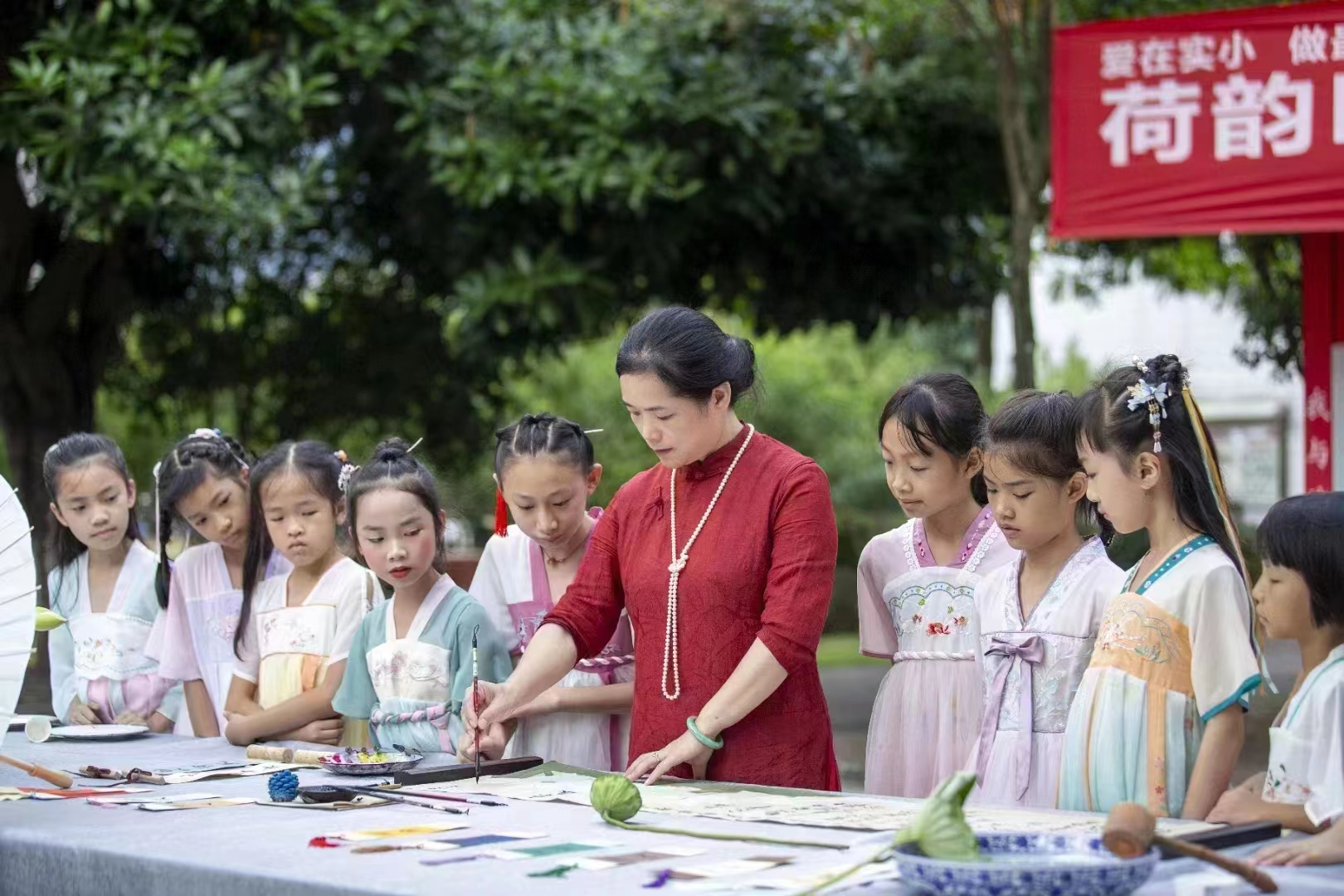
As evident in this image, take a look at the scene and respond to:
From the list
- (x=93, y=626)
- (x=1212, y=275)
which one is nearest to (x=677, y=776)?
(x=93, y=626)

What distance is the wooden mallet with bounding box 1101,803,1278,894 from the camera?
6.47ft

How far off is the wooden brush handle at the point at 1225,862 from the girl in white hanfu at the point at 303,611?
2237 mm

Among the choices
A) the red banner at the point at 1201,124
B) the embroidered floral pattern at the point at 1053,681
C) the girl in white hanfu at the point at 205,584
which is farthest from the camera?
the red banner at the point at 1201,124

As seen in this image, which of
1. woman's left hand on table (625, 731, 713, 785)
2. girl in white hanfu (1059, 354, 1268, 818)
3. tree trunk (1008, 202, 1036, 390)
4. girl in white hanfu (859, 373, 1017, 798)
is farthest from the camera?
tree trunk (1008, 202, 1036, 390)

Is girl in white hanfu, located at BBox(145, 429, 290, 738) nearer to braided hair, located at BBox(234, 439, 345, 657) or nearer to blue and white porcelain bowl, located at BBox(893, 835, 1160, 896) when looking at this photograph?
braided hair, located at BBox(234, 439, 345, 657)

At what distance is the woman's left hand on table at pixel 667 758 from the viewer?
2.90m

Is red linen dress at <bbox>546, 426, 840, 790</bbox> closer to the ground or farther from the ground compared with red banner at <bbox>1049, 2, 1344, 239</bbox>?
closer to the ground

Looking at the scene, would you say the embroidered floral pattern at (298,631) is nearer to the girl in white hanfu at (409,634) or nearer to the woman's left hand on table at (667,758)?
the girl in white hanfu at (409,634)

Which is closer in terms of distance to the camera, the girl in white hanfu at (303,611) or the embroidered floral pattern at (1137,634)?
the embroidered floral pattern at (1137,634)

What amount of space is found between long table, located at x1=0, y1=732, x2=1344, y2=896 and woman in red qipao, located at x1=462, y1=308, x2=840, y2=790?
0.41 metres

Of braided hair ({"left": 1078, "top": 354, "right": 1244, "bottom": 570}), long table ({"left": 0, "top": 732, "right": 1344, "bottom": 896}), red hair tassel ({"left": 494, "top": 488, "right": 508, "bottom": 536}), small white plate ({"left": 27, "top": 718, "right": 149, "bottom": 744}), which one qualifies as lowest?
small white plate ({"left": 27, "top": 718, "right": 149, "bottom": 744})

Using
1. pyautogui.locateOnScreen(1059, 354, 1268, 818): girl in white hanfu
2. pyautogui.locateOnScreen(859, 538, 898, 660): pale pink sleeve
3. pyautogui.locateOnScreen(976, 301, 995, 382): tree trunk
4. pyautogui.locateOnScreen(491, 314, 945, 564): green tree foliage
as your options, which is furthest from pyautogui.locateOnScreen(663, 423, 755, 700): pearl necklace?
pyautogui.locateOnScreen(491, 314, 945, 564): green tree foliage

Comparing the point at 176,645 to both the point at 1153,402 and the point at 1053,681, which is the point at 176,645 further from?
the point at 1153,402

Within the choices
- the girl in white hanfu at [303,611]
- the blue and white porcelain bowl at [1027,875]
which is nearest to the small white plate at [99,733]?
the girl in white hanfu at [303,611]
